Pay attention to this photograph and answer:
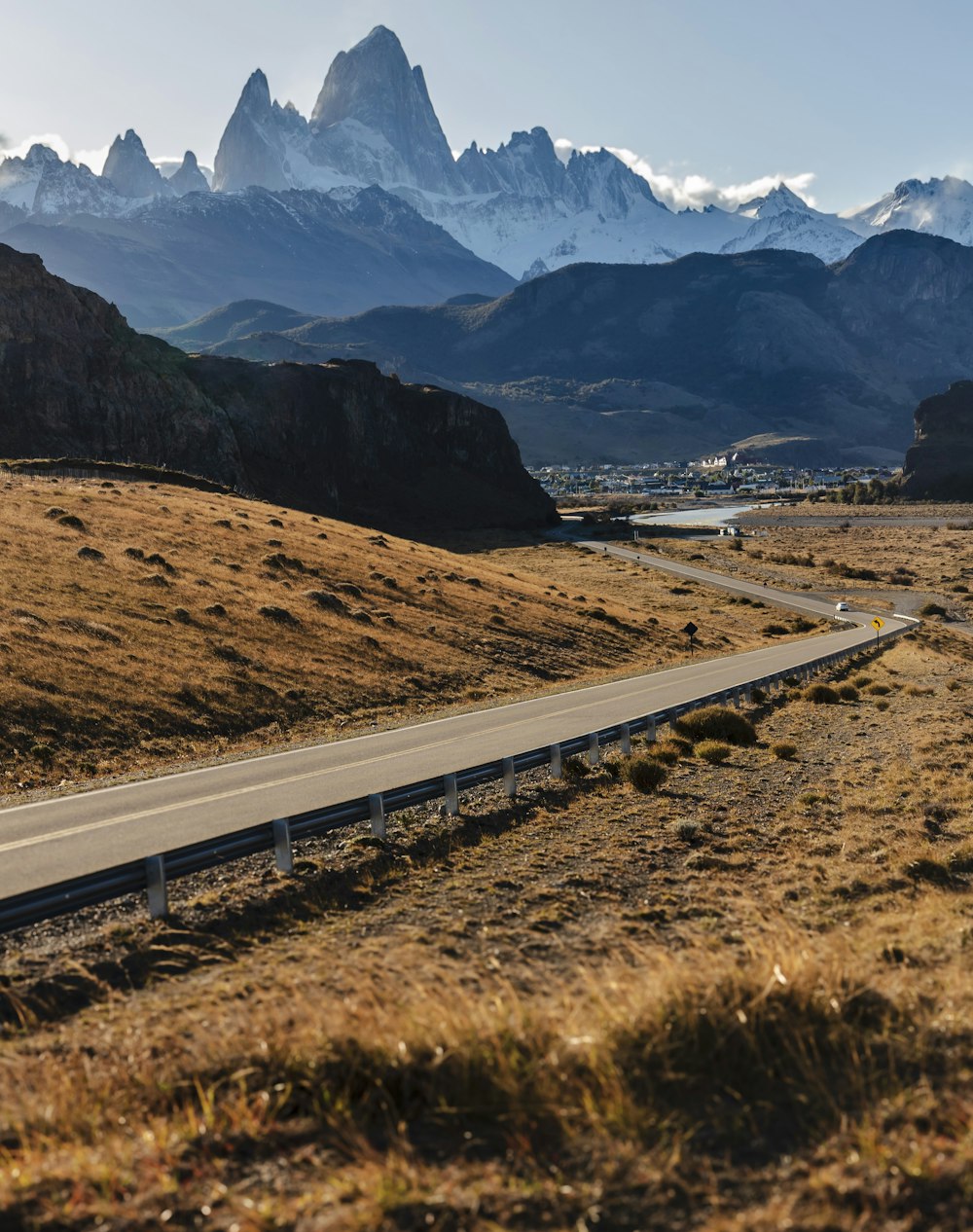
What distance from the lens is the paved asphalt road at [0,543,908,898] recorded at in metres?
13.6

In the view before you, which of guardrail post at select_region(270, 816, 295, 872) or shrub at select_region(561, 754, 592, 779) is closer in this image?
guardrail post at select_region(270, 816, 295, 872)

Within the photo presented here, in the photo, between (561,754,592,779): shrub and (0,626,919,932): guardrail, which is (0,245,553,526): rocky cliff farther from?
(0,626,919,932): guardrail

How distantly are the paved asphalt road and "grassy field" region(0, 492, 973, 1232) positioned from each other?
7.46 ft

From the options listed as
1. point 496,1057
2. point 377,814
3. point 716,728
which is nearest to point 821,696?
point 716,728

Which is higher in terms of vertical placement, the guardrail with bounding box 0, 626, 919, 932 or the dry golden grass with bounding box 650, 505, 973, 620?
the guardrail with bounding box 0, 626, 919, 932

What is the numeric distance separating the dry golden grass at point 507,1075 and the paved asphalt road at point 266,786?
3.28m

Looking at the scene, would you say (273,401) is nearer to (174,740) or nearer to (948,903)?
(174,740)

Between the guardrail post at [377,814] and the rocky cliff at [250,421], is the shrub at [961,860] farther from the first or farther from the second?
the rocky cliff at [250,421]

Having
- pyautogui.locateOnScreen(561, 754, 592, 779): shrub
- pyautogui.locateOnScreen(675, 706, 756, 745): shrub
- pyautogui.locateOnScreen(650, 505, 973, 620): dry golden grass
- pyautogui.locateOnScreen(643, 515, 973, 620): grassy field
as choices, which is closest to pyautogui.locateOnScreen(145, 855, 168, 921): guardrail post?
pyautogui.locateOnScreen(561, 754, 592, 779): shrub

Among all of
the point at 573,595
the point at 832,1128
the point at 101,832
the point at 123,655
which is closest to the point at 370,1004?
the point at 832,1128

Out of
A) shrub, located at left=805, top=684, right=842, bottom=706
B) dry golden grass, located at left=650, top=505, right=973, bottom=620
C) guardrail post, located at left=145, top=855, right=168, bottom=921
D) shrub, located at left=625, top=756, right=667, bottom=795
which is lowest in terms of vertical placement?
dry golden grass, located at left=650, top=505, right=973, bottom=620

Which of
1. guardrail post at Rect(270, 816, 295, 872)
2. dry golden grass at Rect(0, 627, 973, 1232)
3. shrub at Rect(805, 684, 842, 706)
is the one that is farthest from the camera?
shrub at Rect(805, 684, 842, 706)

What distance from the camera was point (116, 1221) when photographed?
17.0 ft

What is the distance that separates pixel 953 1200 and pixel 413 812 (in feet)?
40.7
